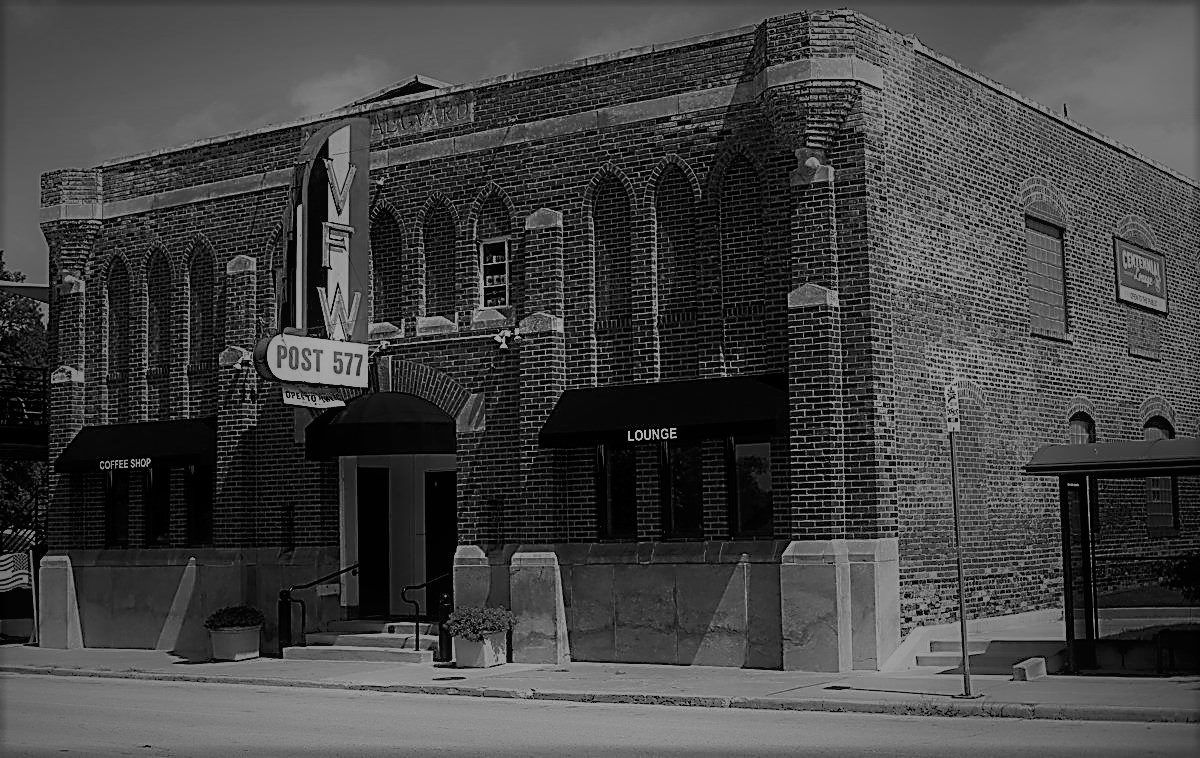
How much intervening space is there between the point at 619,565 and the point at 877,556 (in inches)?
162

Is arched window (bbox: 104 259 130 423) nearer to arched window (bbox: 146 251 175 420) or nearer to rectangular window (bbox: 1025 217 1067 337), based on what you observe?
arched window (bbox: 146 251 175 420)

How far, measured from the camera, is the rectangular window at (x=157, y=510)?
91.7 ft

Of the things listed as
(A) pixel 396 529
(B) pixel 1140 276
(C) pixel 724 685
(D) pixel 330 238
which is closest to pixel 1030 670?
(C) pixel 724 685

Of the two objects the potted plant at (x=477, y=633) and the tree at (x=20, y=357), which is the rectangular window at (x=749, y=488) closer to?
the potted plant at (x=477, y=633)

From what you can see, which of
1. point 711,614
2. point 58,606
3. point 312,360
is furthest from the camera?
point 58,606

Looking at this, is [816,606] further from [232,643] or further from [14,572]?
[14,572]

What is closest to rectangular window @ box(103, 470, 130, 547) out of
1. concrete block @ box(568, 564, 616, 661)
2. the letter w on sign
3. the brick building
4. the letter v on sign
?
the brick building

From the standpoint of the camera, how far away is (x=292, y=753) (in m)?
13.9

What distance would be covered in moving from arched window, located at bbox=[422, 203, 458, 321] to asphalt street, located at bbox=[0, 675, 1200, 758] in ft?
24.2

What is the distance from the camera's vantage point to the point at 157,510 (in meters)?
28.1

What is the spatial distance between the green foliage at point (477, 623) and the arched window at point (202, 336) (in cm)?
781

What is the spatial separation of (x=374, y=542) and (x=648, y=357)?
711 centimetres

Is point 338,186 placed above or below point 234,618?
Answer: above

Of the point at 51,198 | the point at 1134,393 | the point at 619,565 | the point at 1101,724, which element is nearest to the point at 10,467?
the point at 51,198
